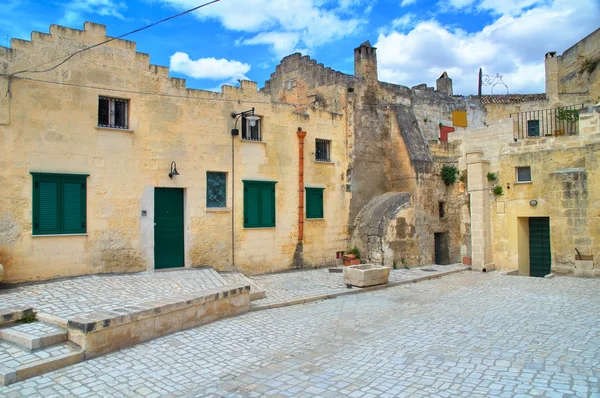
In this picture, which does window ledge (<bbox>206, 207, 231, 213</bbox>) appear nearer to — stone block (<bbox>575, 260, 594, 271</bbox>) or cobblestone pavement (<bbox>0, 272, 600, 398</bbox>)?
cobblestone pavement (<bbox>0, 272, 600, 398</bbox>)

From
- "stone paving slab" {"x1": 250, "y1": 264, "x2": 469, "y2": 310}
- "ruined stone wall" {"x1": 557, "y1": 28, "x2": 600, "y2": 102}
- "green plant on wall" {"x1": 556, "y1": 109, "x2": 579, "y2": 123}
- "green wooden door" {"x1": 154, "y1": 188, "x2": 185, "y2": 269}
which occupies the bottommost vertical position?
"stone paving slab" {"x1": 250, "y1": 264, "x2": 469, "y2": 310}

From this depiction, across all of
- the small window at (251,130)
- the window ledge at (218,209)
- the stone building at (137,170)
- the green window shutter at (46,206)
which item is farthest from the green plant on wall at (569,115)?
the green window shutter at (46,206)

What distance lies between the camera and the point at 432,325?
7.88 meters

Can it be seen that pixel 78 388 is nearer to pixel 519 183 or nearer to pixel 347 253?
pixel 347 253

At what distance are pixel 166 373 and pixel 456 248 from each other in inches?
525

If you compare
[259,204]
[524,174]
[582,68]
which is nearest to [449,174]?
[524,174]

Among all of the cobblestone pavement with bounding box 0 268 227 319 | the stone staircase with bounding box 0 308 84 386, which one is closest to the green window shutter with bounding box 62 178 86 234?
the cobblestone pavement with bounding box 0 268 227 319

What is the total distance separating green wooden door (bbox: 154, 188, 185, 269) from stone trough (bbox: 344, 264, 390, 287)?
4598mm

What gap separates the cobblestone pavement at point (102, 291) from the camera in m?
7.68

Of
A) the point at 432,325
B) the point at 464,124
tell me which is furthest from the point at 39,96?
the point at 464,124

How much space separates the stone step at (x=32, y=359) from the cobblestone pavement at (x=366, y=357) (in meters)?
0.13

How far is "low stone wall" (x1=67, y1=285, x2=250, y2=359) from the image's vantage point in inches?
244

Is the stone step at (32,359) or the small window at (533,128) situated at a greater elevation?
the small window at (533,128)

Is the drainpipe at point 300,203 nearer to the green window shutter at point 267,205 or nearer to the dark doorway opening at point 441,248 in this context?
the green window shutter at point 267,205
